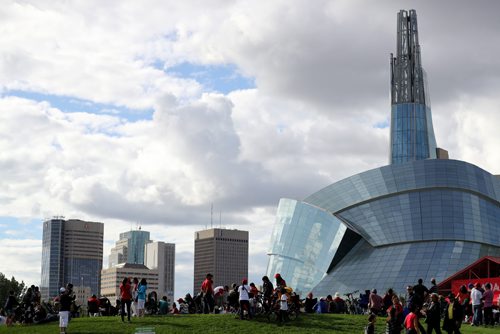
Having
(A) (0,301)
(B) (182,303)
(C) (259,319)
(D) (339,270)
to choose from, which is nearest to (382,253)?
(D) (339,270)

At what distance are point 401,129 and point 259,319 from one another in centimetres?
6918

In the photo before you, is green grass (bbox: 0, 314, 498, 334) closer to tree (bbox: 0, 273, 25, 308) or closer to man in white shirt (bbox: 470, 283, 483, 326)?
man in white shirt (bbox: 470, 283, 483, 326)

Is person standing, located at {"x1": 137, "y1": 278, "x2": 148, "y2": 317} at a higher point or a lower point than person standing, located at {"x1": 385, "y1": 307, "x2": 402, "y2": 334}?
higher

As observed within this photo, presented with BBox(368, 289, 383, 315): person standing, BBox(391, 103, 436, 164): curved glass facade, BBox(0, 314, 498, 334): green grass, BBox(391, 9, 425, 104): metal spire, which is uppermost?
BBox(391, 9, 425, 104): metal spire

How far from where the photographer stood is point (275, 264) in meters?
75.3

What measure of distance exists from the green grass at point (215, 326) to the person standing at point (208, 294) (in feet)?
7.72

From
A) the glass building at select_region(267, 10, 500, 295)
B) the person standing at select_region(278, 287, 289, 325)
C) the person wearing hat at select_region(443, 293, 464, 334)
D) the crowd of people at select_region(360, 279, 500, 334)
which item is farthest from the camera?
the glass building at select_region(267, 10, 500, 295)

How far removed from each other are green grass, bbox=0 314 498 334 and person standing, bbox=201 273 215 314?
2.35m

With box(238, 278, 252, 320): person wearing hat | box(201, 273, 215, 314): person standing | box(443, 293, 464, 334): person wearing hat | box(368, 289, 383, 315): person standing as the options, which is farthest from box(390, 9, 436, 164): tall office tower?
box(443, 293, 464, 334): person wearing hat

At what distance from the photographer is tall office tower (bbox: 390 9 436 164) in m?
97.2

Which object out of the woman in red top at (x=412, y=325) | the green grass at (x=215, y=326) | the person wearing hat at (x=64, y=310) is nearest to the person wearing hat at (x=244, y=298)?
the green grass at (x=215, y=326)

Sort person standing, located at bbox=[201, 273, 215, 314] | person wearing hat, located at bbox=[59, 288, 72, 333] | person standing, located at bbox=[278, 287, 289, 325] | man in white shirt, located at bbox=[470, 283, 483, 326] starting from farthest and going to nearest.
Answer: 1. person standing, located at bbox=[201, 273, 215, 314]
2. man in white shirt, located at bbox=[470, 283, 483, 326]
3. person standing, located at bbox=[278, 287, 289, 325]
4. person wearing hat, located at bbox=[59, 288, 72, 333]

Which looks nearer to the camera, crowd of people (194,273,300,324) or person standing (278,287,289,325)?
person standing (278,287,289,325)

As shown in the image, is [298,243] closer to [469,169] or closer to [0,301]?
[469,169]
